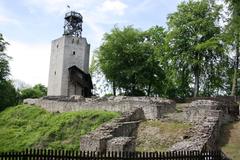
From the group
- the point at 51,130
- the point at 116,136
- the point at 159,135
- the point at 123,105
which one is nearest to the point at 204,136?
the point at 159,135

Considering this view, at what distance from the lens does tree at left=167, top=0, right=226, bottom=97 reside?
136 feet

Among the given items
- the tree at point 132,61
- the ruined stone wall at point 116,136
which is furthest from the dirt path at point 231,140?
the tree at point 132,61

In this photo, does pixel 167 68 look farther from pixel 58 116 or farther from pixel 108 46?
pixel 58 116

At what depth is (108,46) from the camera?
165 ft

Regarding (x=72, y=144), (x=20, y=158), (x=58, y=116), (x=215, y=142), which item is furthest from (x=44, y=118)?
(x=20, y=158)

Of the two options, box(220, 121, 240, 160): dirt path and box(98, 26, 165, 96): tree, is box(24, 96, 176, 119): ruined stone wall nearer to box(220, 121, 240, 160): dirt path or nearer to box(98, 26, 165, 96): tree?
box(220, 121, 240, 160): dirt path

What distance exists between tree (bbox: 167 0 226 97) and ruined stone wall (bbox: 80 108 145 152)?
1757 cm

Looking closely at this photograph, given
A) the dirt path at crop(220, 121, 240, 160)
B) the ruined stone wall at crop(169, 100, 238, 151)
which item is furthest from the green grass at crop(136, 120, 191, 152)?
the dirt path at crop(220, 121, 240, 160)

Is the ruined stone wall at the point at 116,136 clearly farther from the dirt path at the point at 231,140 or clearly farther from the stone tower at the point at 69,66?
the stone tower at the point at 69,66

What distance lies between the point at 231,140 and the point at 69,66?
1169 inches

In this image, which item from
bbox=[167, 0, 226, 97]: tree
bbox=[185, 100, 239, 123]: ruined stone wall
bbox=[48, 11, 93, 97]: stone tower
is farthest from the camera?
bbox=[48, 11, 93, 97]: stone tower

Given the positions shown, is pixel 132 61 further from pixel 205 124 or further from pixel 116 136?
pixel 205 124

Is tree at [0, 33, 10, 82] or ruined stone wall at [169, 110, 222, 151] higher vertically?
tree at [0, 33, 10, 82]

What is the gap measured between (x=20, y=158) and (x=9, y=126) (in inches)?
700
